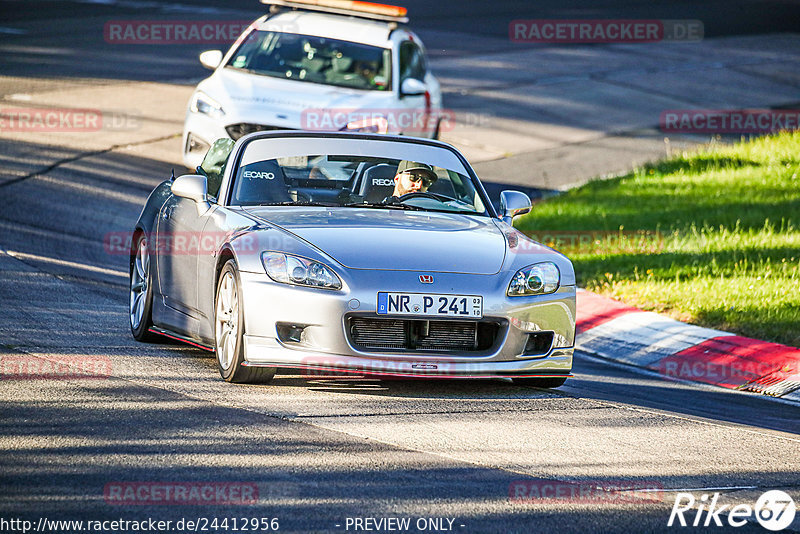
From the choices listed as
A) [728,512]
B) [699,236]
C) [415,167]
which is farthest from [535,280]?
[699,236]

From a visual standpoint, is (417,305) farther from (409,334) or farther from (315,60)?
(315,60)

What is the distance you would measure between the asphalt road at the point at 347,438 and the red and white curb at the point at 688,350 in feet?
1.11

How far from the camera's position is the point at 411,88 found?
15.4 metres

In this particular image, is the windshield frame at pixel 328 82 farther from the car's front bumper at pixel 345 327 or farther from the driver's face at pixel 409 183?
the car's front bumper at pixel 345 327

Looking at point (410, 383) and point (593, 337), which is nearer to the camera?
point (410, 383)

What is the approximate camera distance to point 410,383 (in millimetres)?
7633

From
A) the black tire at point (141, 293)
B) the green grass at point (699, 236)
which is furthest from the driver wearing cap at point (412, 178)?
the green grass at point (699, 236)

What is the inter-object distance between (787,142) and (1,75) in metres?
12.1

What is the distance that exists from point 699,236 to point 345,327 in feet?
24.7

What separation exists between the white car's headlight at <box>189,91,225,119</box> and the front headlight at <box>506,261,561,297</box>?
742cm

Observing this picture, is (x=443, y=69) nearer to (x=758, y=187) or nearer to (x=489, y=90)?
(x=489, y=90)

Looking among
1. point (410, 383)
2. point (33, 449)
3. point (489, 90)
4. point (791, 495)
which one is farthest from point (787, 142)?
point (33, 449)

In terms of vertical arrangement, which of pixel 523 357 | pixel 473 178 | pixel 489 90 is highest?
pixel 473 178

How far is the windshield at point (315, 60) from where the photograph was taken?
49.9 ft
